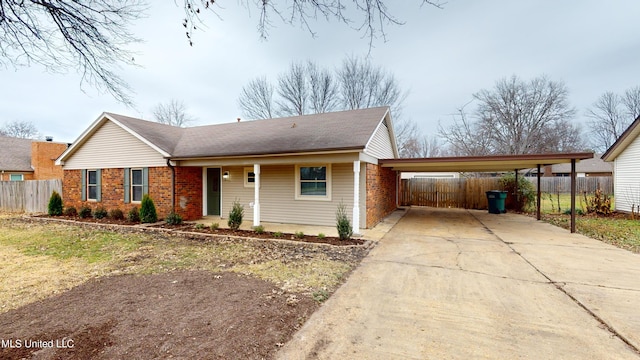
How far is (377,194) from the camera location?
1016 centimetres

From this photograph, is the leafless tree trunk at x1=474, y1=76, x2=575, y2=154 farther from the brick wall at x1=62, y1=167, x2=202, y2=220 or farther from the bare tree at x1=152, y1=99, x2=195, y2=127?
the bare tree at x1=152, y1=99, x2=195, y2=127

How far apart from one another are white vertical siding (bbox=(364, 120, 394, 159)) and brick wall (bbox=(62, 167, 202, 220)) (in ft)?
23.2

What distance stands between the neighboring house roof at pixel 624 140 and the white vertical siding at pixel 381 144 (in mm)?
9361

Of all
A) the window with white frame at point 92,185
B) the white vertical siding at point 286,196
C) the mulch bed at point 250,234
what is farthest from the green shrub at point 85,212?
the white vertical siding at point 286,196

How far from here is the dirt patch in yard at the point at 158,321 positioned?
99.7 inches

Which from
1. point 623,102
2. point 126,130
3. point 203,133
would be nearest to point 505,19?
point 203,133

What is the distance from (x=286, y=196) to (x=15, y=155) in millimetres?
23440

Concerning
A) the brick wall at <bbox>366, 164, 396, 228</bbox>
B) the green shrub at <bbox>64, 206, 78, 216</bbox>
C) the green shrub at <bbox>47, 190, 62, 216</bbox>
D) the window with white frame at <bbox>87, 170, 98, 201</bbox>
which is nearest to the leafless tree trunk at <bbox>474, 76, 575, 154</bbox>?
the brick wall at <bbox>366, 164, 396, 228</bbox>

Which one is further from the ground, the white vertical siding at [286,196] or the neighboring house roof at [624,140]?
the neighboring house roof at [624,140]

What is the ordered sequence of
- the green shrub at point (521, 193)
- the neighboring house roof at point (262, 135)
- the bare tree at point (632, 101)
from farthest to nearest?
the bare tree at point (632, 101)
the green shrub at point (521, 193)
the neighboring house roof at point (262, 135)

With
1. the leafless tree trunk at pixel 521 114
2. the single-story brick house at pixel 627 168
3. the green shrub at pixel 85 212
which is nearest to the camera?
the green shrub at pixel 85 212

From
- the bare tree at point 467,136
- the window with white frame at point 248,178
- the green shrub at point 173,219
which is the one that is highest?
the bare tree at point 467,136

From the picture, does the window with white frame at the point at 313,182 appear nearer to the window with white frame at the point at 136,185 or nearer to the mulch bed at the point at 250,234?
the mulch bed at the point at 250,234

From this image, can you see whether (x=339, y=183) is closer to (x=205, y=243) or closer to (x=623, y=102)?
(x=205, y=243)
